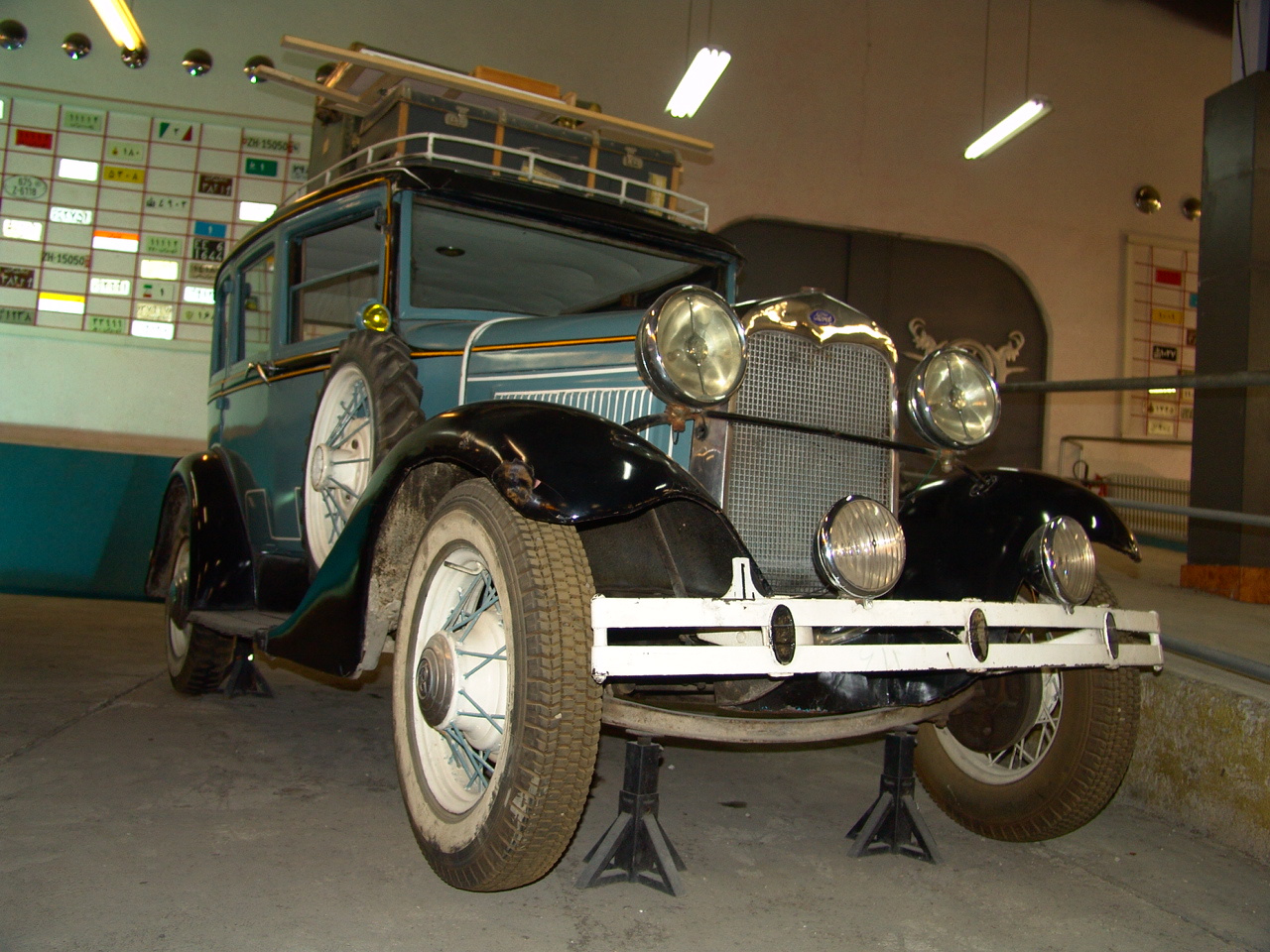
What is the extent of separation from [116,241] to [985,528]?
679 cm

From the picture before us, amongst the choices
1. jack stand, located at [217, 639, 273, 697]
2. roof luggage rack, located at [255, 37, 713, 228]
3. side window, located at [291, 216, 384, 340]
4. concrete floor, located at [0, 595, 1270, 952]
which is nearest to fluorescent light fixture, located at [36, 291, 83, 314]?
roof luggage rack, located at [255, 37, 713, 228]

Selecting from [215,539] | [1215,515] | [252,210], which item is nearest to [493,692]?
[215,539]

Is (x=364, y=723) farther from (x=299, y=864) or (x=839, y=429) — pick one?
(x=839, y=429)

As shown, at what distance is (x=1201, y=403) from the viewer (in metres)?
5.27

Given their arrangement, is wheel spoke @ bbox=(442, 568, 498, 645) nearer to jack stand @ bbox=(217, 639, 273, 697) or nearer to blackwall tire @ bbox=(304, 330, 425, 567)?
blackwall tire @ bbox=(304, 330, 425, 567)

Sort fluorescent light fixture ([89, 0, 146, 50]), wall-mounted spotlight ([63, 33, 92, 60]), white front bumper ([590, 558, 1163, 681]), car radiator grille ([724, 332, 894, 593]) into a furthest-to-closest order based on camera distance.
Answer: wall-mounted spotlight ([63, 33, 92, 60])
fluorescent light fixture ([89, 0, 146, 50])
car radiator grille ([724, 332, 894, 593])
white front bumper ([590, 558, 1163, 681])

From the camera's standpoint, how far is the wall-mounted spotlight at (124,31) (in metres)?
5.70

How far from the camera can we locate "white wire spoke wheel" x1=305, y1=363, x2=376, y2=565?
8.88ft

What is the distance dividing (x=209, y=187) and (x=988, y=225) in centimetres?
722

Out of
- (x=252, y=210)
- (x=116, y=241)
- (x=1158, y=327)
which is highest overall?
(x=1158, y=327)

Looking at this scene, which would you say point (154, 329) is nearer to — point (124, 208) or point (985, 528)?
point (124, 208)

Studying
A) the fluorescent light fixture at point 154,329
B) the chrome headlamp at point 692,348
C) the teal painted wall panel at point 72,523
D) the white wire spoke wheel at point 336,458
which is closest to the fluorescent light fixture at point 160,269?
the fluorescent light fixture at point 154,329

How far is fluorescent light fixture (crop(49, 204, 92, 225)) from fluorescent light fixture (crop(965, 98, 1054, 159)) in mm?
7311

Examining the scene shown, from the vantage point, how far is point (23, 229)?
6.73 meters
